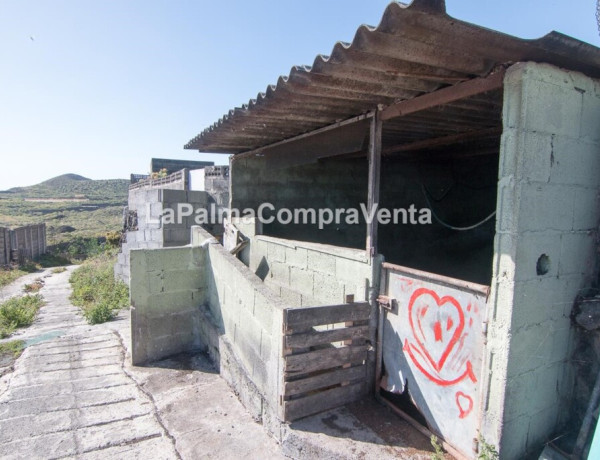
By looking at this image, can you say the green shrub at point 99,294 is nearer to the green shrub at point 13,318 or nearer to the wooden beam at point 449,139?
the green shrub at point 13,318

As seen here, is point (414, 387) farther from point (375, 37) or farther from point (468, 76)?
point (375, 37)

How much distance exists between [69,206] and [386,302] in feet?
202

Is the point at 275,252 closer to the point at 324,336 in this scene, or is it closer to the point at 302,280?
the point at 302,280

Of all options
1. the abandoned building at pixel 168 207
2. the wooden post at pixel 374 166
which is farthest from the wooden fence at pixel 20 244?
the wooden post at pixel 374 166

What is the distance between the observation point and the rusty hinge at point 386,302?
3775 mm

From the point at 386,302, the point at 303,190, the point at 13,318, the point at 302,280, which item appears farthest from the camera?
the point at 13,318

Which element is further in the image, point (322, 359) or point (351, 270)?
point (351, 270)

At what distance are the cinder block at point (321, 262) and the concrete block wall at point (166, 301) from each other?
2.29m

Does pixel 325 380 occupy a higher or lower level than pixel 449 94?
lower

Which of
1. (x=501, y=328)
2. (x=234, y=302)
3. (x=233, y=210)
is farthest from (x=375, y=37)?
(x=233, y=210)

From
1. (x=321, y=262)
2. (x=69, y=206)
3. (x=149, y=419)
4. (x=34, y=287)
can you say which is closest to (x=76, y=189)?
(x=69, y=206)

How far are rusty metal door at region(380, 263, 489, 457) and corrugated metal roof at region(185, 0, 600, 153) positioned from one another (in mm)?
1655

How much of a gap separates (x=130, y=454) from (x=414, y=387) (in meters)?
2.87

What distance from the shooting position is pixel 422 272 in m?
3.38
